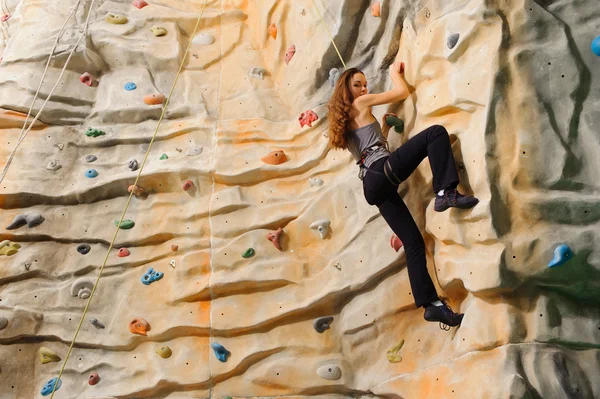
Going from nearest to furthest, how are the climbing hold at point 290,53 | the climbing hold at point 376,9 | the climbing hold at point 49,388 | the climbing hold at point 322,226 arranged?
the climbing hold at point 49,388, the climbing hold at point 322,226, the climbing hold at point 376,9, the climbing hold at point 290,53

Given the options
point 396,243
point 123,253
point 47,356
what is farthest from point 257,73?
point 47,356

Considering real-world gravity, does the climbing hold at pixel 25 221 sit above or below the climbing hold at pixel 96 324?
above

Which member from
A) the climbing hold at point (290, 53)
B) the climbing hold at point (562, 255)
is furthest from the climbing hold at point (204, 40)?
the climbing hold at point (562, 255)

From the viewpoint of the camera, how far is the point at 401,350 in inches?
121

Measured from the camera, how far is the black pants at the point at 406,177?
9.05ft

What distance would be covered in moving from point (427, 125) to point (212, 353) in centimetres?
152

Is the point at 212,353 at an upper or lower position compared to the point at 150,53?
lower

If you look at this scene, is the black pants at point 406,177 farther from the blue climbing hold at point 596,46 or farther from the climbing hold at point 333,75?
the climbing hold at point 333,75

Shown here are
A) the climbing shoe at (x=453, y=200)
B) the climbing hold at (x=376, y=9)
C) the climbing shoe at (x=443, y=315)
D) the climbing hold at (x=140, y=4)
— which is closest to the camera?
the climbing shoe at (x=453, y=200)

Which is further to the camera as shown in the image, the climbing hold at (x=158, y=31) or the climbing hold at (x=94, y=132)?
the climbing hold at (x=158, y=31)

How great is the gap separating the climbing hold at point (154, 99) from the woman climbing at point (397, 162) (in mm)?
1428

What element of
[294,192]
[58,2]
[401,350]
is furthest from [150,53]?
[401,350]

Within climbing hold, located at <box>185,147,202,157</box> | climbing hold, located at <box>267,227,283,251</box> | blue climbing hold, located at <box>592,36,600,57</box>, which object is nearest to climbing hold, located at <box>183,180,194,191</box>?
climbing hold, located at <box>185,147,202,157</box>

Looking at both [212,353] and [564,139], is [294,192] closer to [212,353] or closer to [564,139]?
[212,353]
